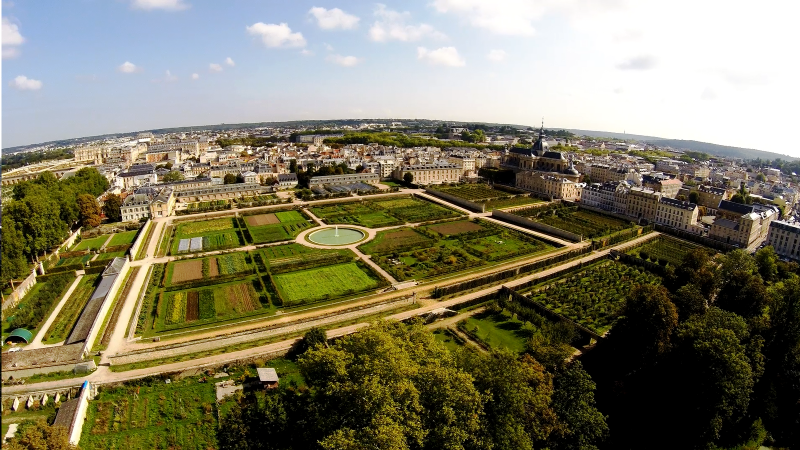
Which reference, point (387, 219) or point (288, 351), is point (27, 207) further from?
point (387, 219)

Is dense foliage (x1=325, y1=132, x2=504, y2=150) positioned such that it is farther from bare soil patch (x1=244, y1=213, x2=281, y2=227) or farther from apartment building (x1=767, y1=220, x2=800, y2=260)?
apartment building (x1=767, y1=220, x2=800, y2=260)

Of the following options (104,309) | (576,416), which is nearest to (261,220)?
(104,309)

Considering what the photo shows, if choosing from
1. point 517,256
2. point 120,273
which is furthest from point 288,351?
point 517,256

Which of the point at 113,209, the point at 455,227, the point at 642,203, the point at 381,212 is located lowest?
the point at 455,227

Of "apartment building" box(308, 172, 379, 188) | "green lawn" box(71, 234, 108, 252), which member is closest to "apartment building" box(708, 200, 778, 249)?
"apartment building" box(308, 172, 379, 188)

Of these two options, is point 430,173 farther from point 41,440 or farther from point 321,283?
point 41,440
